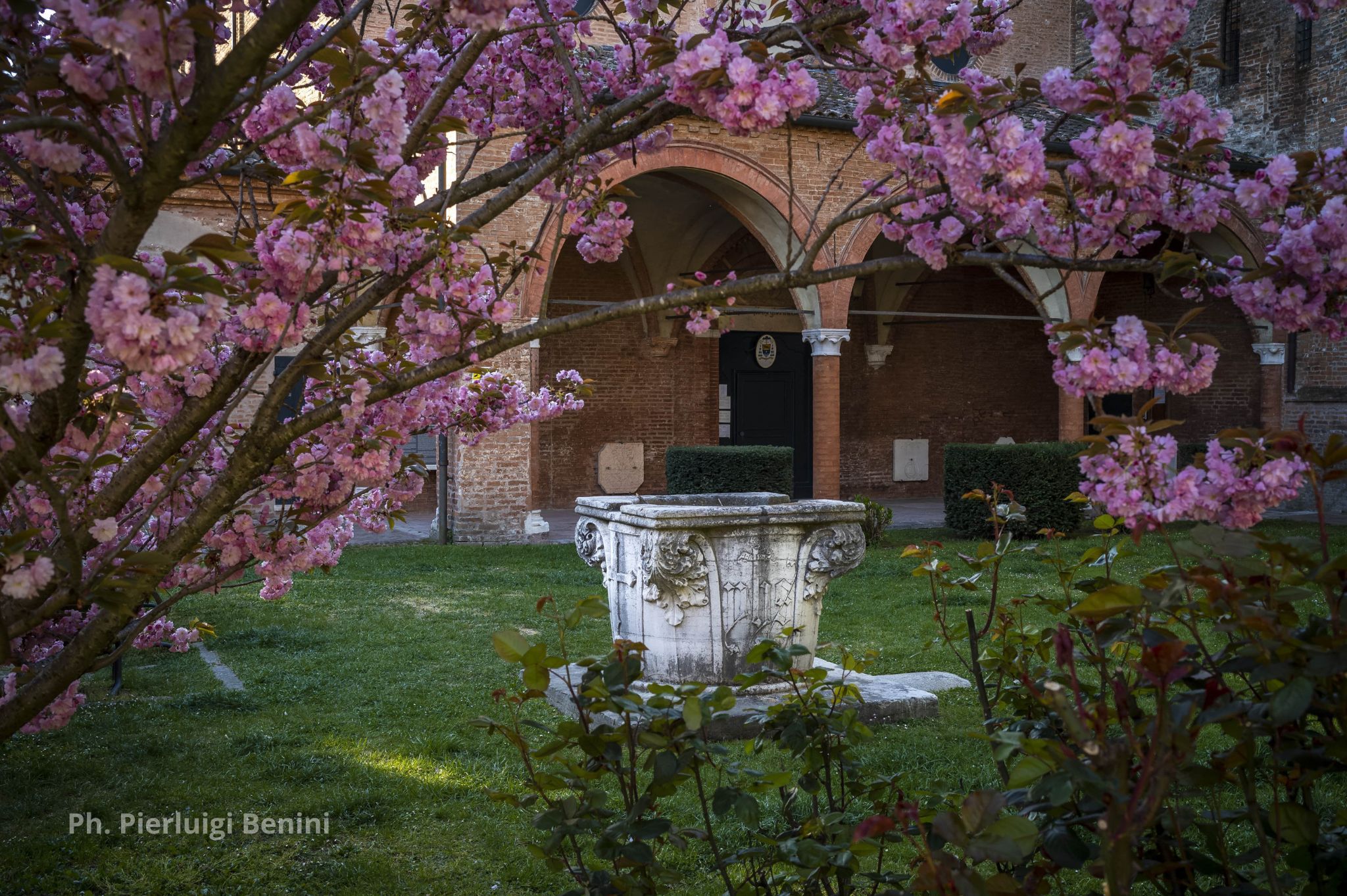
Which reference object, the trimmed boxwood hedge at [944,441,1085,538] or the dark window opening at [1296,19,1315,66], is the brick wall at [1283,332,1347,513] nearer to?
the dark window opening at [1296,19,1315,66]

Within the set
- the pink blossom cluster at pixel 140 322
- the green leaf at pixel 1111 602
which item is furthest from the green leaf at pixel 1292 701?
the pink blossom cluster at pixel 140 322

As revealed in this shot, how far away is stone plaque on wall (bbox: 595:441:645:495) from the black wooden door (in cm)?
160

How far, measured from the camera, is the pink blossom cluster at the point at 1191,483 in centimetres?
174

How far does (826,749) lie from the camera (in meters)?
2.36

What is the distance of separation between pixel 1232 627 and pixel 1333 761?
26 centimetres

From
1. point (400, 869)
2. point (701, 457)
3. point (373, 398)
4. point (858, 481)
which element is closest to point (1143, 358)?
point (373, 398)

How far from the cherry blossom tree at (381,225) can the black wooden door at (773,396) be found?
16.7 meters

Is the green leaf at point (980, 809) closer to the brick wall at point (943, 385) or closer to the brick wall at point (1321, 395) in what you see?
the brick wall at point (1321, 395)

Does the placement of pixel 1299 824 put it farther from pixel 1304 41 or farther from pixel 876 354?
pixel 1304 41

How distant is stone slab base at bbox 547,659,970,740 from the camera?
5297 millimetres

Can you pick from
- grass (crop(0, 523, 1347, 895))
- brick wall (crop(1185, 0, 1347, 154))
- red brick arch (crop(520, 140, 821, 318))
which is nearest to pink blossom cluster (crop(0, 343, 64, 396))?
grass (crop(0, 523, 1347, 895))

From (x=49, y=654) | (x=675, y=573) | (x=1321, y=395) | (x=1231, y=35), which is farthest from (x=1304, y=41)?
(x=49, y=654)

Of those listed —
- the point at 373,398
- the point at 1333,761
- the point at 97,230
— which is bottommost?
the point at 1333,761

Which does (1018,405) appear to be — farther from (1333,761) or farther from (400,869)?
(1333,761)
